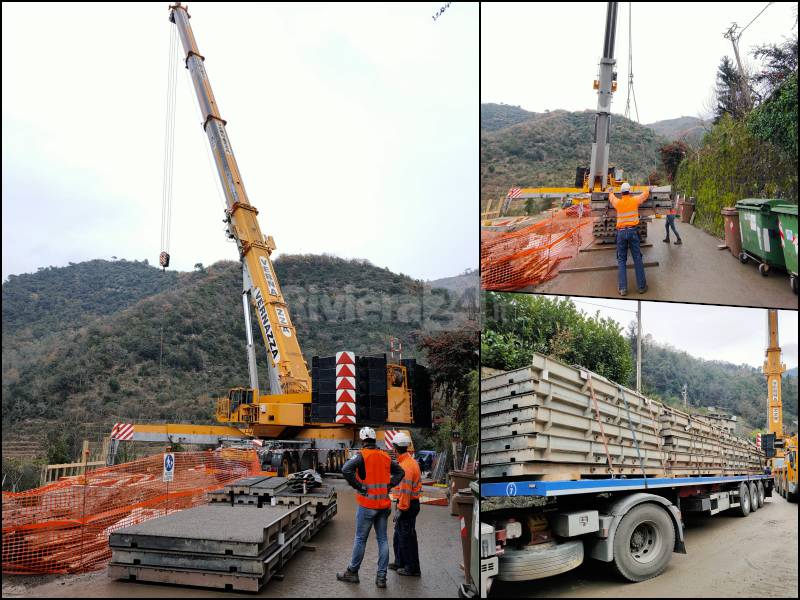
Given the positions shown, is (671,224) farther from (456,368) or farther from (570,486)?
(456,368)

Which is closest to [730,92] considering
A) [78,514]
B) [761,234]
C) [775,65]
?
[775,65]

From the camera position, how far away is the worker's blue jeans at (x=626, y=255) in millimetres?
5137

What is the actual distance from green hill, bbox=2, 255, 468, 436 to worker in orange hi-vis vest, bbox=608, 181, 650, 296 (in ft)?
64.8

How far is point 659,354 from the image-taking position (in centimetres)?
990

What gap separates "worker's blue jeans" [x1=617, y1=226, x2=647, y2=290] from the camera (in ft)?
16.9

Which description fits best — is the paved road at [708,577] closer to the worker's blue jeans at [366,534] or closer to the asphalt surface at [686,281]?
the worker's blue jeans at [366,534]

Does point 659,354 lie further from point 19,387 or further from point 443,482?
point 19,387

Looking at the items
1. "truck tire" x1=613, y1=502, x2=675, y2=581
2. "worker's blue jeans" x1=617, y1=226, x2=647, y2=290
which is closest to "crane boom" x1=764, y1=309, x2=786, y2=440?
"worker's blue jeans" x1=617, y1=226, x2=647, y2=290

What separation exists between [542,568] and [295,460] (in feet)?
30.6

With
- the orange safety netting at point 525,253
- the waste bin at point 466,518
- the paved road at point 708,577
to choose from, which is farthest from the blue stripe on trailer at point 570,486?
the orange safety netting at point 525,253

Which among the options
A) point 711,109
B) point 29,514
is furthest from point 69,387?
point 711,109

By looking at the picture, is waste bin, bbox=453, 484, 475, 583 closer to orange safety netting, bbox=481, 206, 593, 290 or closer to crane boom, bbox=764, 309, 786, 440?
orange safety netting, bbox=481, 206, 593, 290

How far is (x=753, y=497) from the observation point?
907 centimetres

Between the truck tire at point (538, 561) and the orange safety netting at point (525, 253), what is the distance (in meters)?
2.09
